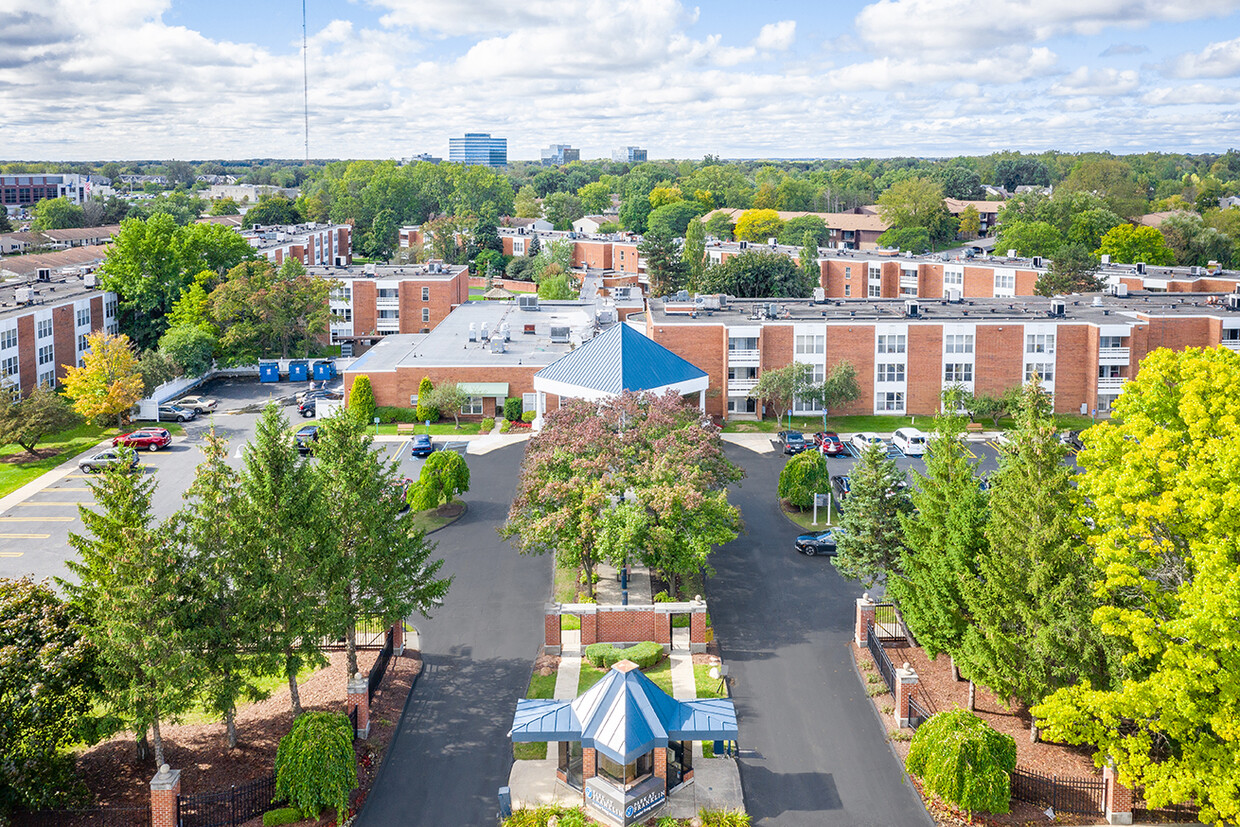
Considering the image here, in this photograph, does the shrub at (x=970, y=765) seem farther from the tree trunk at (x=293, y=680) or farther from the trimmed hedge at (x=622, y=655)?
the tree trunk at (x=293, y=680)

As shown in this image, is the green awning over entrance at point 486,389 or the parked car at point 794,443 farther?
the green awning over entrance at point 486,389

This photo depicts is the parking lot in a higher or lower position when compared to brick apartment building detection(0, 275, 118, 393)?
lower

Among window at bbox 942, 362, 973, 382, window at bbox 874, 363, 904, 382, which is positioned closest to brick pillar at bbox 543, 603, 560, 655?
window at bbox 874, 363, 904, 382

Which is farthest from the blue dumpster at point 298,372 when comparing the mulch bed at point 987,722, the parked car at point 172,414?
the mulch bed at point 987,722

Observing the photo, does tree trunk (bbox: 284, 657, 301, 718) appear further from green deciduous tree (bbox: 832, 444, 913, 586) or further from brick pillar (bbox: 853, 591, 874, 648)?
green deciduous tree (bbox: 832, 444, 913, 586)

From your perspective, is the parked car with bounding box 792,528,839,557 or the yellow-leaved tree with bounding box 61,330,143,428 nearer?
the parked car with bounding box 792,528,839,557

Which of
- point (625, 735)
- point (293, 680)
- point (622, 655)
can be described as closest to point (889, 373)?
point (622, 655)
